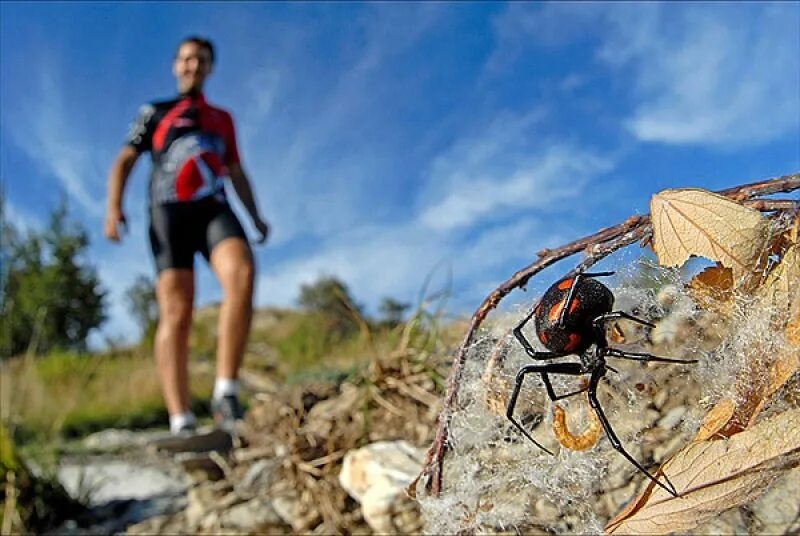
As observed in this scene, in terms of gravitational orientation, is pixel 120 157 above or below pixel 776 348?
above

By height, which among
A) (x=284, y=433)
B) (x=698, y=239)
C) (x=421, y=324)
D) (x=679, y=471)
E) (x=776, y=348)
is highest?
(x=421, y=324)

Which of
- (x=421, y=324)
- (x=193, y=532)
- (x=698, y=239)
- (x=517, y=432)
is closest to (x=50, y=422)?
(x=193, y=532)

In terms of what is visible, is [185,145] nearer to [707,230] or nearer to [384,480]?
[384,480]

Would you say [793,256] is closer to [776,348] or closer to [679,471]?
[776,348]

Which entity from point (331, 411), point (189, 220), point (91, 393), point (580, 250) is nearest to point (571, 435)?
point (580, 250)

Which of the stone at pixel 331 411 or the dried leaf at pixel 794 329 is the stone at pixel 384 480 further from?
the dried leaf at pixel 794 329

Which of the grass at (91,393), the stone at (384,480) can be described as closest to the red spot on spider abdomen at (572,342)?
the stone at (384,480)
